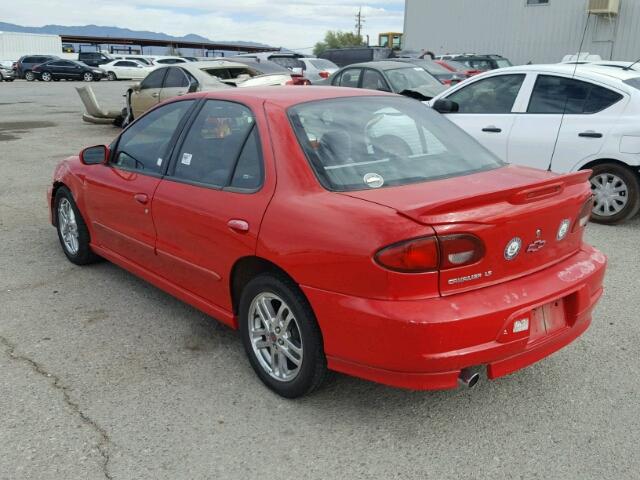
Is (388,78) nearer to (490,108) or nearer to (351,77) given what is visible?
(351,77)

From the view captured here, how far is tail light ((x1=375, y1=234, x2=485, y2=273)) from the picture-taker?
2.56m

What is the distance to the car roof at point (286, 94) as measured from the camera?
3.50 metres

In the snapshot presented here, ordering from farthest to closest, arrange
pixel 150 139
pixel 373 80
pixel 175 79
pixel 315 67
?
pixel 315 67 → pixel 175 79 → pixel 373 80 → pixel 150 139

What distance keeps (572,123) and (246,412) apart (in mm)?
5032

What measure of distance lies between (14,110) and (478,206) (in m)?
21.1

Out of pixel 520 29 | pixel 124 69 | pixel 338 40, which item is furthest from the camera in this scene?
pixel 338 40

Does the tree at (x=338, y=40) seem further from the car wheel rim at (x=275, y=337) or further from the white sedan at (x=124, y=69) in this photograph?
the car wheel rim at (x=275, y=337)

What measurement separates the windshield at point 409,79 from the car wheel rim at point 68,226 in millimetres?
7193

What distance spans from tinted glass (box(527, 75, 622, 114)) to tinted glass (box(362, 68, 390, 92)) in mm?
4752

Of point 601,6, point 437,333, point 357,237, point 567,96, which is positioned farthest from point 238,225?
point 601,6

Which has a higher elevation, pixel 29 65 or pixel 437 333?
pixel 437 333

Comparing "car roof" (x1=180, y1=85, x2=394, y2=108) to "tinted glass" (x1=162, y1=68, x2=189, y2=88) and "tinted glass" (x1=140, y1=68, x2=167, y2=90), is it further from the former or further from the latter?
"tinted glass" (x1=140, y1=68, x2=167, y2=90)

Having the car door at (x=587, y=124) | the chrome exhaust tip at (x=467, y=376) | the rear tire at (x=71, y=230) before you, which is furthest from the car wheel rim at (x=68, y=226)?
the car door at (x=587, y=124)

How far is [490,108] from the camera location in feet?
23.7
